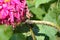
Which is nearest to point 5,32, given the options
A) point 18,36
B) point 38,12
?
point 18,36

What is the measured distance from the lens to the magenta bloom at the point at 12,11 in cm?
109

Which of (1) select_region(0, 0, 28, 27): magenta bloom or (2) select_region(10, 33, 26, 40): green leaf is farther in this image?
(2) select_region(10, 33, 26, 40): green leaf

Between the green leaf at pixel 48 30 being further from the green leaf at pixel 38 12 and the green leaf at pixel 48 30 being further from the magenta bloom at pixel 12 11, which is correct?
the magenta bloom at pixel 12 11

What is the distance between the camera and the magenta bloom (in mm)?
1089

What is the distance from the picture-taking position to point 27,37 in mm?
1245

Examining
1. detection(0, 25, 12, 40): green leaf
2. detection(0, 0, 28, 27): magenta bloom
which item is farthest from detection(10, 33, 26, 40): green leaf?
detection(0, 0, 28, 27): magenta bloom

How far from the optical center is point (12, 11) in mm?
1090

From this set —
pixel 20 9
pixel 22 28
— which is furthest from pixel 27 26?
pixel 20 9

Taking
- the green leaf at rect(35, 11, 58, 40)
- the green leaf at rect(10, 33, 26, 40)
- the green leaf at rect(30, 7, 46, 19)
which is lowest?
the green leaf at rect(10, 33, 26, 40)

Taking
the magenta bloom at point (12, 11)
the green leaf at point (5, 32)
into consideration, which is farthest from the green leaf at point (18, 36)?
the magenta bloom at point (12, 11)

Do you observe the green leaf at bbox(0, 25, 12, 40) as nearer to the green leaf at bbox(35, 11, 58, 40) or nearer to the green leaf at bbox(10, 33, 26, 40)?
the green leaf at bbox(10, 33, 26, 40)

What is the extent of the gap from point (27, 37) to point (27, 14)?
0.14 m

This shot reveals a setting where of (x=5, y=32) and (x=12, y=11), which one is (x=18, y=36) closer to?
(x=5, y=32)

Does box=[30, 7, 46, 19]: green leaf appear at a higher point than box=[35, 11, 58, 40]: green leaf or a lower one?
higher
